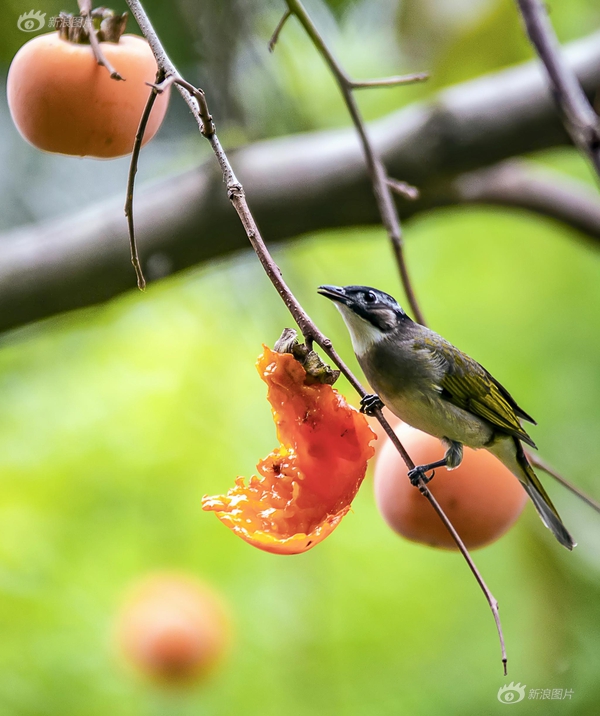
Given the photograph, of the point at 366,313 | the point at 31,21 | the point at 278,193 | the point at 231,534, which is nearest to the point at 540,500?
the point at 366,313

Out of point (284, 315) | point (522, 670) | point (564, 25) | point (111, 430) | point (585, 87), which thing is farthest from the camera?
point (564, 25)

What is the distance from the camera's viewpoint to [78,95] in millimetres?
1640

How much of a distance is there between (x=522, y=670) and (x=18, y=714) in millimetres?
2528

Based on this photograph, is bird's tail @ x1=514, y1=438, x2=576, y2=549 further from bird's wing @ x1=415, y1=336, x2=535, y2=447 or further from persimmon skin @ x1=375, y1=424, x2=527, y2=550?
persimmon skin @ x1=375, y1=424, x2=527, y2=550

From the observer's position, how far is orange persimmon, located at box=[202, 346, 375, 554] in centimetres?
161

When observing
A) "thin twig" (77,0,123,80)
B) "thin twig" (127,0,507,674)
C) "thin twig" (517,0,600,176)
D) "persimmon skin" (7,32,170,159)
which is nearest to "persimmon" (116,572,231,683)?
"persimmon skin" (7,32,170,159)

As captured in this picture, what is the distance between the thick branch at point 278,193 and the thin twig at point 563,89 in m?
2.33

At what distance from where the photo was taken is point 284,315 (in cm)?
356

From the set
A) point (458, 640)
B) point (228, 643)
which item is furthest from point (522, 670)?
point (228, 643)

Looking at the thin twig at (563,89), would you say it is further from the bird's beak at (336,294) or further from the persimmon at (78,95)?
the bird's beak at (336,294)

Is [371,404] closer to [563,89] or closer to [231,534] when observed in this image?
[563,89]

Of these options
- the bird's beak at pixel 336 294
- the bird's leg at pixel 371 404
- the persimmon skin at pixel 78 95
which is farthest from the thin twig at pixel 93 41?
the bird's leg at pixel 371 404

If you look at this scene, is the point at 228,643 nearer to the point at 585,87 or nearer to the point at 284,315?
the point at 284,315

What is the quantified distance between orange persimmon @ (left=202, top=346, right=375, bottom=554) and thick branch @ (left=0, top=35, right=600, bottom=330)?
5.32ft
